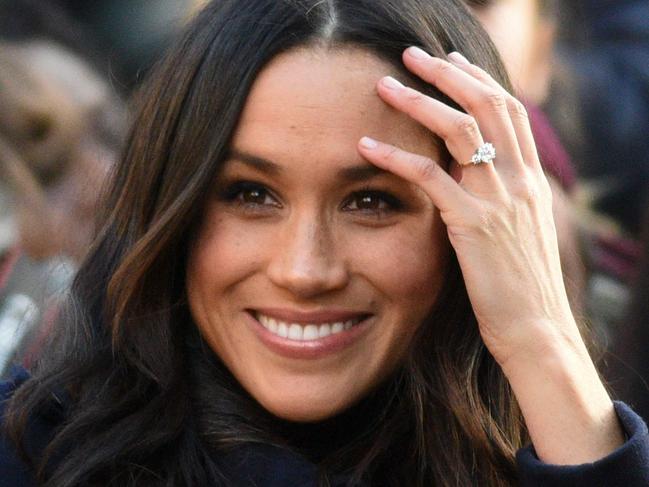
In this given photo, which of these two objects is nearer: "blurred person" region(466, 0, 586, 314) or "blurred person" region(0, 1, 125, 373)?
"blurred person" region(0, 1, 125, 373)

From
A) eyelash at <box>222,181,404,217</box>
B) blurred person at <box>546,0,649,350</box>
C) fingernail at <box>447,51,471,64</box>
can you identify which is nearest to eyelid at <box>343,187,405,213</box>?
eyelash at <box>222,181,404,217</box>

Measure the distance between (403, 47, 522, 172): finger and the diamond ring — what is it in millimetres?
32

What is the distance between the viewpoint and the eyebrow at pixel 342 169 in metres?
2.99

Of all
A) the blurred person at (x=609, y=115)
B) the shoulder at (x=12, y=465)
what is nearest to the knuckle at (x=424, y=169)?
the shoulder at (x=12, y=465)

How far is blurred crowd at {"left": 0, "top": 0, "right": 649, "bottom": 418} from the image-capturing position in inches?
185

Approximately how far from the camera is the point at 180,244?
3135 millimetres

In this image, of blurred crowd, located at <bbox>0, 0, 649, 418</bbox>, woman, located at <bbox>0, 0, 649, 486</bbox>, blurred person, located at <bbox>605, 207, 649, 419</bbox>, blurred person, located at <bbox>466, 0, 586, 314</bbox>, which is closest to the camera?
woman, located at <bbox>0, 0, 649, 486</bbox>

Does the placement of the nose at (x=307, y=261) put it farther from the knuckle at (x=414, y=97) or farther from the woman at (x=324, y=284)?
the knuckle at (x=414, y=97)

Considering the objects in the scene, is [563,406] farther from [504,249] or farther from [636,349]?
[636,349]

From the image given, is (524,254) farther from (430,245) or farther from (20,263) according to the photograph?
(20,263)

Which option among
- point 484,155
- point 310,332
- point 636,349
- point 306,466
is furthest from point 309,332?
point 636,349

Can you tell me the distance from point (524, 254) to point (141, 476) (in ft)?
2.91

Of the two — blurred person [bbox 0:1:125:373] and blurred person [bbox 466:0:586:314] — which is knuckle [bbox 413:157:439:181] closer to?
blurred person [bbox 0:1:125:373]

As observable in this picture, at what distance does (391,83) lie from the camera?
3.00m
